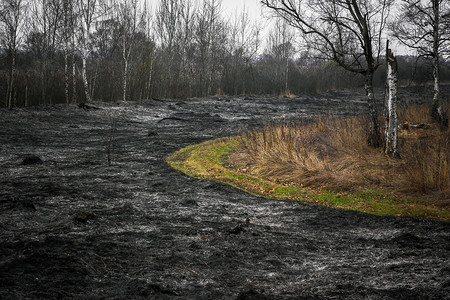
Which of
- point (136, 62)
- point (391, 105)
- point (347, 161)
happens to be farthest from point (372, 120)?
point (136, 62)

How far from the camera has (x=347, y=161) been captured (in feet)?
26.2

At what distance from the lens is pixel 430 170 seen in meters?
6.21

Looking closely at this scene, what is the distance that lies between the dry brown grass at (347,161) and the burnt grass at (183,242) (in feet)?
4.15

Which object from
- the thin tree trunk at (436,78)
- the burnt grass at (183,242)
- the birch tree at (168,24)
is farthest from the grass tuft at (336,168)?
the birch tree at (168,24)

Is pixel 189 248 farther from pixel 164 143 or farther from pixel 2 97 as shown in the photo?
pixel 2 97

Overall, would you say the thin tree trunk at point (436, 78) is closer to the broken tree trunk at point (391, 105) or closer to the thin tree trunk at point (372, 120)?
the thin tree trunk at point (372, 120)

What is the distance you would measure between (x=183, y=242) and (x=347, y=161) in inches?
191

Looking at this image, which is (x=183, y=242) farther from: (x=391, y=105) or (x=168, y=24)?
(x=168, y=24)

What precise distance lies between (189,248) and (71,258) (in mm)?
1269

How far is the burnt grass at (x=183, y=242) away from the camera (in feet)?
10.6

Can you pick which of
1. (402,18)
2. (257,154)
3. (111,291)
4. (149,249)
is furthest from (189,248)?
(402,18)

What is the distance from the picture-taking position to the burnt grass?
3.22 metres

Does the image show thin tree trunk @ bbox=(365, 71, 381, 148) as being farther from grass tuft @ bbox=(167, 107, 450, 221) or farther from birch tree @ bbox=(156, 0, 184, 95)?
birch tree @ bbox=(156, 0, 184, 95)

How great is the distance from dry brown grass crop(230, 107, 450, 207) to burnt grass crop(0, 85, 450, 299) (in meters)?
1.26
